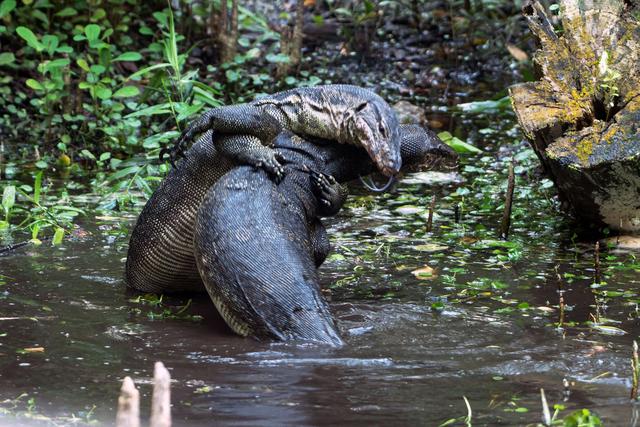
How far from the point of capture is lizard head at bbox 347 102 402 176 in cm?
534

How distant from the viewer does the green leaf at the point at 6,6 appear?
10328 mm

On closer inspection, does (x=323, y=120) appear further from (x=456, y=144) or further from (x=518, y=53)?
(x=518, y=53)

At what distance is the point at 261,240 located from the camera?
5102mm

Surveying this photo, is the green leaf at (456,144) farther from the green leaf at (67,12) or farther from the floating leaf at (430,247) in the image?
the green leaf at (67,12)

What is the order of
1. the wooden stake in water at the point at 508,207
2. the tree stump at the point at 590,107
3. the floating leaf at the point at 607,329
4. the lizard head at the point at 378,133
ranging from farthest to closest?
1. the wooden stake in water at the point at 508,207
2. the tree stump at the point at 590,107
3. the lizard head at the point at 378,133
4. the floating leaf at the point at 607,329

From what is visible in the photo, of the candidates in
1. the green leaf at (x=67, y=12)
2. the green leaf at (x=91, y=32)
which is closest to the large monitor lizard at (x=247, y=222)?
the green leaf at (x=91, y=32)

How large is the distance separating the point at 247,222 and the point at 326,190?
0.61 metres

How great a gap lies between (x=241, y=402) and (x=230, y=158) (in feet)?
5.89

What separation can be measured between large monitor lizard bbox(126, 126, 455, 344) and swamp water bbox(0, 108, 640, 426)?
0.50 feet

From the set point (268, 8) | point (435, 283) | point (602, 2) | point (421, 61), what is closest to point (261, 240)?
point (435, 283)

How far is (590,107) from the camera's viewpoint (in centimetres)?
671

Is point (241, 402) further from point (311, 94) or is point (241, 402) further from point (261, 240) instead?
point (311, 94)

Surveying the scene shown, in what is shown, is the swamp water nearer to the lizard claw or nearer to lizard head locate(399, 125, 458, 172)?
the lizard claw

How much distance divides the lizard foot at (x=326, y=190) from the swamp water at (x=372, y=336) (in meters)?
0.56
